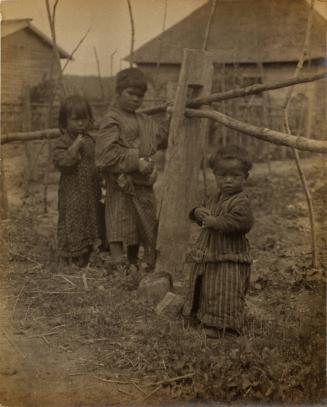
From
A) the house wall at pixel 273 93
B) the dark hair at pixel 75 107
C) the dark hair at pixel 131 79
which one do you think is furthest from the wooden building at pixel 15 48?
the house wall at pixel 273 93

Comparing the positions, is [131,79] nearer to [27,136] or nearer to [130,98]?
[130,98]

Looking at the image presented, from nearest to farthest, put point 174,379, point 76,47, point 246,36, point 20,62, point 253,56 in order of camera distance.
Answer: point 174,379 → point 76,47 → point 20,62 → point 246,36 → point 253,56

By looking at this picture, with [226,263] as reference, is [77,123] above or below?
above

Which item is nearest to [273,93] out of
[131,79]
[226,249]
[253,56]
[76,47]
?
[253,56]

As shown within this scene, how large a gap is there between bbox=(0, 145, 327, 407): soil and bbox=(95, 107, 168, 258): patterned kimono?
33cm

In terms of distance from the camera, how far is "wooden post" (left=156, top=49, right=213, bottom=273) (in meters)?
3.75

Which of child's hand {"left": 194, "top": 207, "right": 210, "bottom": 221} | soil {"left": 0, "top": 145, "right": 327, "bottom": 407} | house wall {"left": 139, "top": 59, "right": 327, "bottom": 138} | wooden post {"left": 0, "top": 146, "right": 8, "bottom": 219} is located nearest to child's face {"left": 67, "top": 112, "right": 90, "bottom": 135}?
wooden post {"left": 0, "top": 146, "right": 8, "bottom": 219}

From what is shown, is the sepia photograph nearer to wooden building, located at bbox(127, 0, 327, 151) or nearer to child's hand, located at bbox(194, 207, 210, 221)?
child's hand, located at bbox(194, 207, 210, 221)

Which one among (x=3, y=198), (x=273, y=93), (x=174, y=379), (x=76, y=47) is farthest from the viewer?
(x=273, y=93)

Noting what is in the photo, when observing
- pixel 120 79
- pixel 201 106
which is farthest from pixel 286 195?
pixel 120 79

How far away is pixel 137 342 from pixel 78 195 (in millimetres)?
1543

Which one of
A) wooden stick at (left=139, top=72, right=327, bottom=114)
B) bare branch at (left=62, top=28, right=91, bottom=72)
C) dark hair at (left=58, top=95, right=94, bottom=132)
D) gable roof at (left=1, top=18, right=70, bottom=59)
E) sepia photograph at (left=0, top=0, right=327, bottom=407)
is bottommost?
sepia photograph at (left=0, top=0, right=327, bottom=407)

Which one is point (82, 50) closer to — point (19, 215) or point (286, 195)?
point (19, 215)

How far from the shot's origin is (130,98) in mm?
3760
